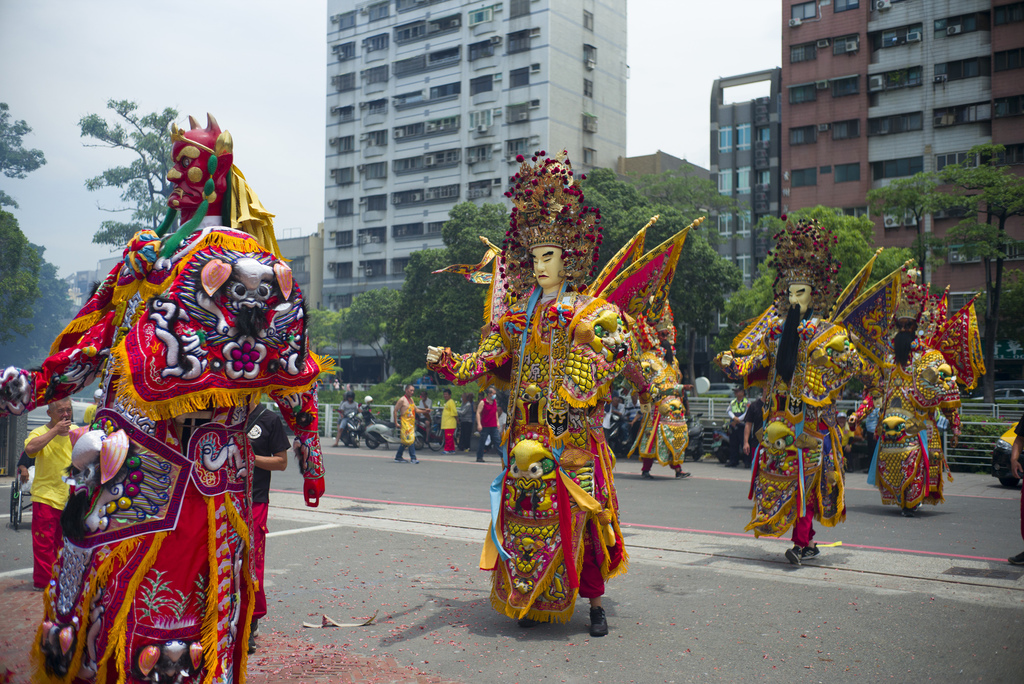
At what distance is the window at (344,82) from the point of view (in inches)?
2159

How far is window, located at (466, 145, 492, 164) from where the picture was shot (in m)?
49.3

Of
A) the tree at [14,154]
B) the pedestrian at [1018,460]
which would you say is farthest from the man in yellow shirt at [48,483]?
the pedestrian at [1018,460]

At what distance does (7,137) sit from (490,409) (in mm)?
16205

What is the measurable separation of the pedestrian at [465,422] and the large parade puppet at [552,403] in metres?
15.6

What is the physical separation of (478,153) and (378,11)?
41.0 feet

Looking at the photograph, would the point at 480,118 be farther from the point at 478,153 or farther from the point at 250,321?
the point at 250,321

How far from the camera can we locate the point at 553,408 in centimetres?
507

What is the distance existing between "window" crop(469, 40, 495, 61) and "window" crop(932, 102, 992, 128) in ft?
82.5

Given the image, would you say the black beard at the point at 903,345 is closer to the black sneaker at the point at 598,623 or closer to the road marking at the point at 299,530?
the black sneaker at the point at 598,623

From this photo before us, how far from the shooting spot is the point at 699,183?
37.0m

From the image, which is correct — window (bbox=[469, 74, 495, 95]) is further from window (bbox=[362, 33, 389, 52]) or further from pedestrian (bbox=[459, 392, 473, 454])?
pedestrian (bbox=[459, 392, 473, 454])

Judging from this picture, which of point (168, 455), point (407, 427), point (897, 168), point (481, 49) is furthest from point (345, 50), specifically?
point (168, 455)

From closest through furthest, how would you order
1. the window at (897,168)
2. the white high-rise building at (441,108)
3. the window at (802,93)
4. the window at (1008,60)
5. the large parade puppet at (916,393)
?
the large parade puppet at (916,393)
the window at (1008,60)
the window at (897,168)
the window at (802,93)
the white high-rise building at (441,108)

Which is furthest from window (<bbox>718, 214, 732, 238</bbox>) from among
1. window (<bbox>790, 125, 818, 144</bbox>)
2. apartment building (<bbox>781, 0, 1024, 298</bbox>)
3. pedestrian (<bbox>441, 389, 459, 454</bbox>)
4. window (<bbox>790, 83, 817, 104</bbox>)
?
pedestrian (<bbox>441, 389, 459, 454</bbox>)
